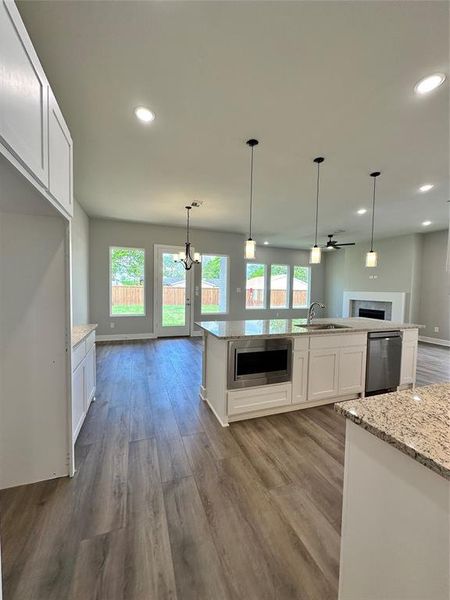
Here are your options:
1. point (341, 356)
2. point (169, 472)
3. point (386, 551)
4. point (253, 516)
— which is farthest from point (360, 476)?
point (341, 356)

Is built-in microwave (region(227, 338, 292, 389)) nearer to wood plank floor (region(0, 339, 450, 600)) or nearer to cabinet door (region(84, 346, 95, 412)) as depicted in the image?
wood plank floor (region(0, 339, 450, 600))

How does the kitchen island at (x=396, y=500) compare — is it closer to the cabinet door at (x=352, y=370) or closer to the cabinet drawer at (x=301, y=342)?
the cabinet drawer at (x=301, y=342)

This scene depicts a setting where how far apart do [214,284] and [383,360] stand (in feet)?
15.6

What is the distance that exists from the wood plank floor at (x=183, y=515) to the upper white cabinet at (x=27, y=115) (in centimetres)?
182

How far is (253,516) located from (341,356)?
2.00 meters

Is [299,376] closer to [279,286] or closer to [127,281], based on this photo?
[127,281]

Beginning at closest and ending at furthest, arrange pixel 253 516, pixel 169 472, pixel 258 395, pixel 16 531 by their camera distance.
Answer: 1. pixel 16 531
2. pixel 253 516
3. pixel 169 472
4. pixel 258 395

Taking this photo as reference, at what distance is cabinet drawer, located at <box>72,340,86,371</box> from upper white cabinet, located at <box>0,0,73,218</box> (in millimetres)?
1163

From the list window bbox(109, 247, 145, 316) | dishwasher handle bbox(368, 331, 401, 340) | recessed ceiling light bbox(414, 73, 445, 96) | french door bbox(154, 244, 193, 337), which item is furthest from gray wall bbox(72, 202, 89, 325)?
recessed ceiling light bbox(414, 73, 445, 96)

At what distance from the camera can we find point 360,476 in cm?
94

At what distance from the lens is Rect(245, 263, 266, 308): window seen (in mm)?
8227

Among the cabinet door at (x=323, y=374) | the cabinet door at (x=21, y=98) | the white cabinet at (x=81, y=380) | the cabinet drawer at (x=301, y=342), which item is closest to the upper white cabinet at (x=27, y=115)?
the cabinet door at (x=21, y=98)

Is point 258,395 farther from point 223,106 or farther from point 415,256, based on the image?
point 415,256

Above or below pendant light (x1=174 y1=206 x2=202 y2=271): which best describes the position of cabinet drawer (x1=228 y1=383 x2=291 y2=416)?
below
